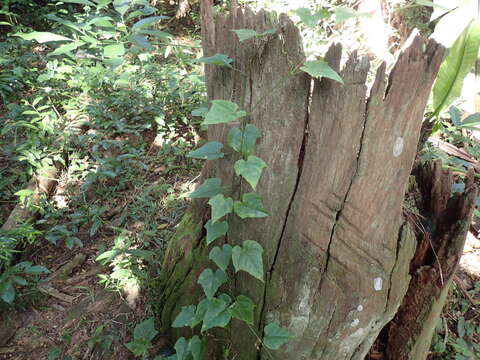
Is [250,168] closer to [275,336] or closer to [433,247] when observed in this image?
[275,336]

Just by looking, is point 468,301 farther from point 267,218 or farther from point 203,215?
point 203,215

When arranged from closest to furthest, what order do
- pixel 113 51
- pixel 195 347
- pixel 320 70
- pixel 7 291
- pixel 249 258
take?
pixel 320 70, pixel 113 51, pixel 249 258, pixel 195 347, pixel 7 291

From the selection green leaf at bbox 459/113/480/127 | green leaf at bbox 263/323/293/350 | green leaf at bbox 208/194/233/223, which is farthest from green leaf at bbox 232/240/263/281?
green leaf at bbox 459/113/480/127

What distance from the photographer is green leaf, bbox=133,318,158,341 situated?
6.42 feet

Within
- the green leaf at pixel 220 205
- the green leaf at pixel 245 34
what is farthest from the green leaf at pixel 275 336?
the green leaf at pixel 245 34

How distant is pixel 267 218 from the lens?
1.55m

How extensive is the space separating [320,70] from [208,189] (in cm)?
64

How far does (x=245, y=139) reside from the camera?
Answer: 1.40 m

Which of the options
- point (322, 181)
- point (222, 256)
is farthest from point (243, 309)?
point (322, 181)

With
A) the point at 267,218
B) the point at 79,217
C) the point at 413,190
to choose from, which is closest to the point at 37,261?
the point at 79,217

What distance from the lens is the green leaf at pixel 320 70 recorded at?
44.0 inches

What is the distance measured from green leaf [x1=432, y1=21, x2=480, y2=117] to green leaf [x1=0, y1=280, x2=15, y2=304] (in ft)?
7.61

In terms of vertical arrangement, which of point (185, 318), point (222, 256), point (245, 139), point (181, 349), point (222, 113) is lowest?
point (181, 349)

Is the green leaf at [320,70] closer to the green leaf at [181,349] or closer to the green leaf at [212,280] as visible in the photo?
the green leaf at [212,280]
